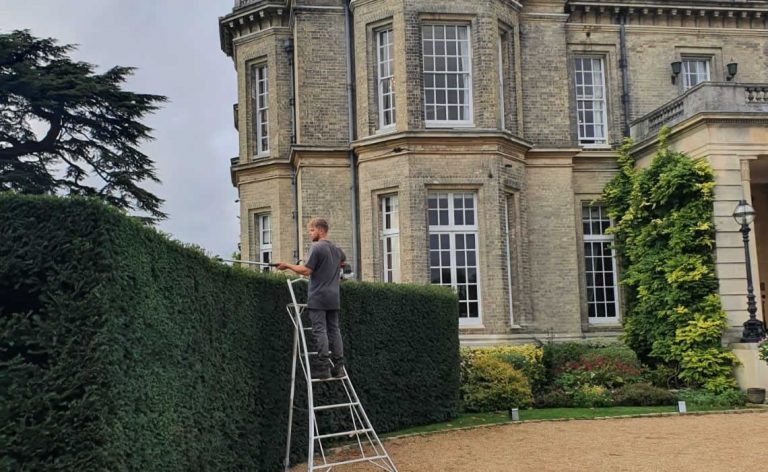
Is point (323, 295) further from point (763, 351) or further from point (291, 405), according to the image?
point (763, 351)

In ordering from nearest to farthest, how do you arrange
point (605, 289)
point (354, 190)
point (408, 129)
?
point (408, 129)
point (354, 190)
point (605, 289)

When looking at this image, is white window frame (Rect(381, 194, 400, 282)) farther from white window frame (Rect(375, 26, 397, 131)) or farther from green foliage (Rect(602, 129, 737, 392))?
green foliage (Rect(602, 129, 737, 392))

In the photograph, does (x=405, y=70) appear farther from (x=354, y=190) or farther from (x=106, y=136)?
(x=106, y=136)

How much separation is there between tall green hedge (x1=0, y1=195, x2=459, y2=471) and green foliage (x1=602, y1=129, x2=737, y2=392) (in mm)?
11696

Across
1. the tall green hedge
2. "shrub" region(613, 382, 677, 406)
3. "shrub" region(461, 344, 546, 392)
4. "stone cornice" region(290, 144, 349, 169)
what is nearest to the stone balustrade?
"shrub" region(613, 382, 677, 406)

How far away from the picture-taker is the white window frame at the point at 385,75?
63.9 ft

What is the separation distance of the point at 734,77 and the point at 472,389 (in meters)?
13.4

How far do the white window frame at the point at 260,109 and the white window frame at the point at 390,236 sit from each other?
16.3 ft

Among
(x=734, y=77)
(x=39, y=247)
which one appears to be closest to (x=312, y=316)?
(x=39, y=247)

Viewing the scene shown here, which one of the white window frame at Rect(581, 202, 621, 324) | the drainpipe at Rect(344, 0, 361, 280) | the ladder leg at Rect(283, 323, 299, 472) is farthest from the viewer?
the white window frame at Rect(581, 202, 621, 324)

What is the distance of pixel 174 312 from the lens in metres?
6.60

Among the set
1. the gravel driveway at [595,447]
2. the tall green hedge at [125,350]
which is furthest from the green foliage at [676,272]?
the tall green hedge at [125,350]

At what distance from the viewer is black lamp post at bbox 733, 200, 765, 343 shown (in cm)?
1705

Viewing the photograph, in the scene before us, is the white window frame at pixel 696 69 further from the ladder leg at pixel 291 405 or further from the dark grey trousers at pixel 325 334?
the ladder leg at pixel 291 405
